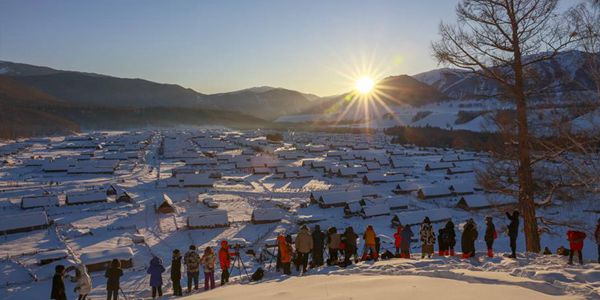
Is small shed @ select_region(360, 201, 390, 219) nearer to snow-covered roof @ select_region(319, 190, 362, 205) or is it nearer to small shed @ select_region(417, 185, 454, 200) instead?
snow-covered roof @ select_region(319, 190, 362, 205)

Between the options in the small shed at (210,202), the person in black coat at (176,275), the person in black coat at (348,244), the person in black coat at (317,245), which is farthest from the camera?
the small shed at (210,202)

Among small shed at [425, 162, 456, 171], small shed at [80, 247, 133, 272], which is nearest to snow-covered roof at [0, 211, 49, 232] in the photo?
small shed at [80, 247, 133, 272]

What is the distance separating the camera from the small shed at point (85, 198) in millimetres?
26078

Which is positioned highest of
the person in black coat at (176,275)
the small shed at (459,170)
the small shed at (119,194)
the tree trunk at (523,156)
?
the tree trunk at (523,156)

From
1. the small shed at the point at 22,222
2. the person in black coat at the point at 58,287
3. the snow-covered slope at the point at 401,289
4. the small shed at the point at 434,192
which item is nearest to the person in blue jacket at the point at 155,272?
the person in black coat at the point at 58,287

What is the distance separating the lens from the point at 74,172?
39.3m

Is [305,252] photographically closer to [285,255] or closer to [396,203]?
[285,255]

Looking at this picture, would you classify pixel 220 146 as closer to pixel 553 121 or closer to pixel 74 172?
pixel 74 172

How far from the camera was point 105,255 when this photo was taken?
15438 mm

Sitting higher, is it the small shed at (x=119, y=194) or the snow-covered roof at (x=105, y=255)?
the small shed at (x=119, y=194)

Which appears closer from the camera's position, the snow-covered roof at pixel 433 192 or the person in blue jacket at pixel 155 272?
the person in blue jacket at pixel 155 272

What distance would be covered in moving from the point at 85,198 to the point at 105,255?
12719 mm

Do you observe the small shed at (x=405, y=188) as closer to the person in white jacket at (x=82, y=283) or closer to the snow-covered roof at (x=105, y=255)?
the snow-covered roof at (x=105, y=255)

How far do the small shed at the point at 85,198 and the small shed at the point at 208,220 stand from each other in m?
8.90
